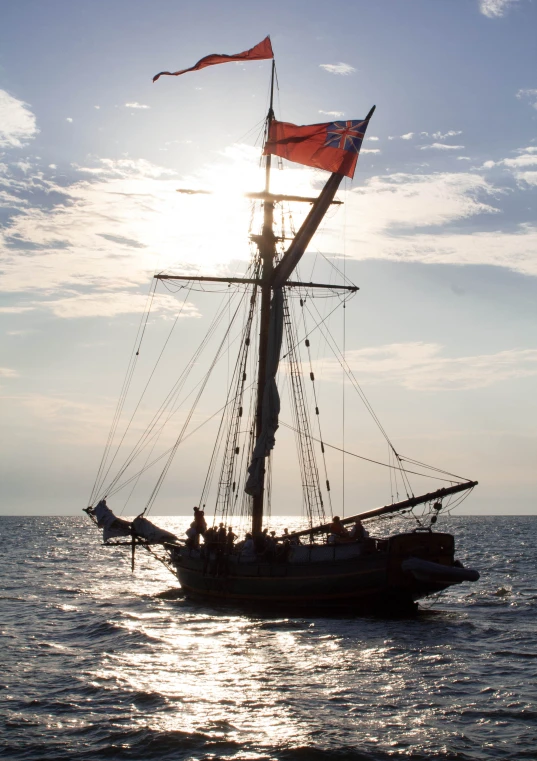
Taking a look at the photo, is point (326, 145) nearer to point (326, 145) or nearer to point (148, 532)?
point (326, 145)

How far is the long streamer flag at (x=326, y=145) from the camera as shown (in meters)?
A: 32.6

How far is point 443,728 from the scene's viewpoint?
1532 centimetres

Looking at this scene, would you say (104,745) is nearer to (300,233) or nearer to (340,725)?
(340,725)

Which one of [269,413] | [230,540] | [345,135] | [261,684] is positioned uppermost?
[345,135]

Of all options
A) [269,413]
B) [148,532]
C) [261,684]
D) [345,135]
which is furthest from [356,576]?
[345,135]

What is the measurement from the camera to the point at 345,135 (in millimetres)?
32656

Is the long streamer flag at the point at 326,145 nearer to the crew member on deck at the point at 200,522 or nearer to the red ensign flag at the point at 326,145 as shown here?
the red ensign flag at the point at 326,145

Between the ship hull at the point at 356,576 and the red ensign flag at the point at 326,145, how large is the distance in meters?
15.2

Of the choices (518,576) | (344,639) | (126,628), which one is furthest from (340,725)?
(518,576)

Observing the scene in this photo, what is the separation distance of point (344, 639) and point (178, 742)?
10870 mm

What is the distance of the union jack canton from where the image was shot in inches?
1282

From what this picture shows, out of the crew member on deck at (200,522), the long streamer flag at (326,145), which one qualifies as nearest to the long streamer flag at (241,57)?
the long streamer flag at (326,145)

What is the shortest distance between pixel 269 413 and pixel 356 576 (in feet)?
28.2

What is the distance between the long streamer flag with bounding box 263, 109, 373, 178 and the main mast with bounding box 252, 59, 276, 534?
5212 mm
